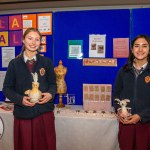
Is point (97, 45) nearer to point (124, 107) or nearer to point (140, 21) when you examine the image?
point (140, 21)

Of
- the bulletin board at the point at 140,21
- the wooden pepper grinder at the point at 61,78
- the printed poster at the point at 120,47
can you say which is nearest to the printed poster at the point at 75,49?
the wooden pepper grinder at the point at 61,78

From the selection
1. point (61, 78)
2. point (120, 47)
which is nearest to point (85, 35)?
point (120, 47)

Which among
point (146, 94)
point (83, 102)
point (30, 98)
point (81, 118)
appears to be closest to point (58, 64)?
point (83, 102)

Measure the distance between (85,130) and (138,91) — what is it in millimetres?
617

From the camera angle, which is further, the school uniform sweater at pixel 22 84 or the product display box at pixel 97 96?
the product display box at pixel 97 96

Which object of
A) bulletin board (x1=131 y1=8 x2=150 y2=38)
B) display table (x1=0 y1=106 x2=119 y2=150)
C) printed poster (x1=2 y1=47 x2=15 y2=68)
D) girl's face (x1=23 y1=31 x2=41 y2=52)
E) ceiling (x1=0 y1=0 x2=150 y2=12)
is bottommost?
display table (x1=0 y1=106 x2=119 y2=150)

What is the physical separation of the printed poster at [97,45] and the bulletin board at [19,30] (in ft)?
1.34

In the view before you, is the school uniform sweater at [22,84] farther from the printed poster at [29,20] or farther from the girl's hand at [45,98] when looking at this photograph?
the printed poster at [29,20]

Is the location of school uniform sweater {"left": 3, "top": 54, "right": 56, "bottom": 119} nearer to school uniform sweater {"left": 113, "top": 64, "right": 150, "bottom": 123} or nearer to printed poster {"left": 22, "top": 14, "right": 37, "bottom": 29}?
school uniform sweater {"left": 113, "top": 64, "right": 150, "bottom": 123}

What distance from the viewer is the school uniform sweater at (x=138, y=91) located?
170cm

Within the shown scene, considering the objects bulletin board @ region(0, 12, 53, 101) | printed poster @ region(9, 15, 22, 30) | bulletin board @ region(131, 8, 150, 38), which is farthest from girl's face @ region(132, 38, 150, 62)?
printed poster @ region(9, 15, 22, 30)

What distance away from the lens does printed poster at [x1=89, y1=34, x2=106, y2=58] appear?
230 centimetres

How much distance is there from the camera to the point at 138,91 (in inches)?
67.2

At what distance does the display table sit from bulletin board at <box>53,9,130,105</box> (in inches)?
14.7
